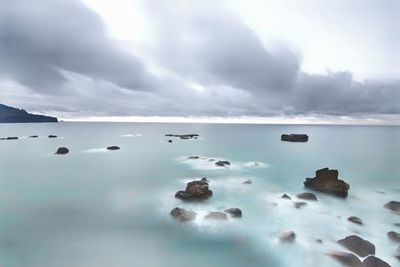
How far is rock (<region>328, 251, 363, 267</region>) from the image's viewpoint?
40.8ft

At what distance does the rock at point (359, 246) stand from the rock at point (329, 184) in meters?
13.4

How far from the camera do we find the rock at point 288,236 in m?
15.9

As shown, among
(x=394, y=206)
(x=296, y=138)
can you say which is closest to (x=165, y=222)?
(x=394, y=206)

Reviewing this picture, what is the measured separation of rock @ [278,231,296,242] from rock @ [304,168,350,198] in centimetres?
1313

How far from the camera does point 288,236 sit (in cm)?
1609

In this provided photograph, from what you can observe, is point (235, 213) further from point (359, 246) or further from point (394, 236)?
point (394, 236)

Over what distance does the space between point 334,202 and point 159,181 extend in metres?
20.6

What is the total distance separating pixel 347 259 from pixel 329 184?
16.1 meters

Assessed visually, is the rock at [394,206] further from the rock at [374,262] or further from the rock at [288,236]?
the rock at [374,262]

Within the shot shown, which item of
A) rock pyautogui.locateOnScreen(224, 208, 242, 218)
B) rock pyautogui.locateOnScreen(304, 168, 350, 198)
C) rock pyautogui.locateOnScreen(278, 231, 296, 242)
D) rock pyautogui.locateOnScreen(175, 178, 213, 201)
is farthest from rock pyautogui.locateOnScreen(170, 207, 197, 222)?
rock pyautogui.locateOnScreen(304, 168, 350, 198)

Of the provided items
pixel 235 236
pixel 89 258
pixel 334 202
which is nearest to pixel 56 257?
pixel 89 258

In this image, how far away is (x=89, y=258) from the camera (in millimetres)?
14141

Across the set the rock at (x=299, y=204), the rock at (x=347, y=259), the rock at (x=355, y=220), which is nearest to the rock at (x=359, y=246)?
the rock at (x=347, y=259)

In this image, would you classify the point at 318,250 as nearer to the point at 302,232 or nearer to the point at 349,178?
the point at 302,232
